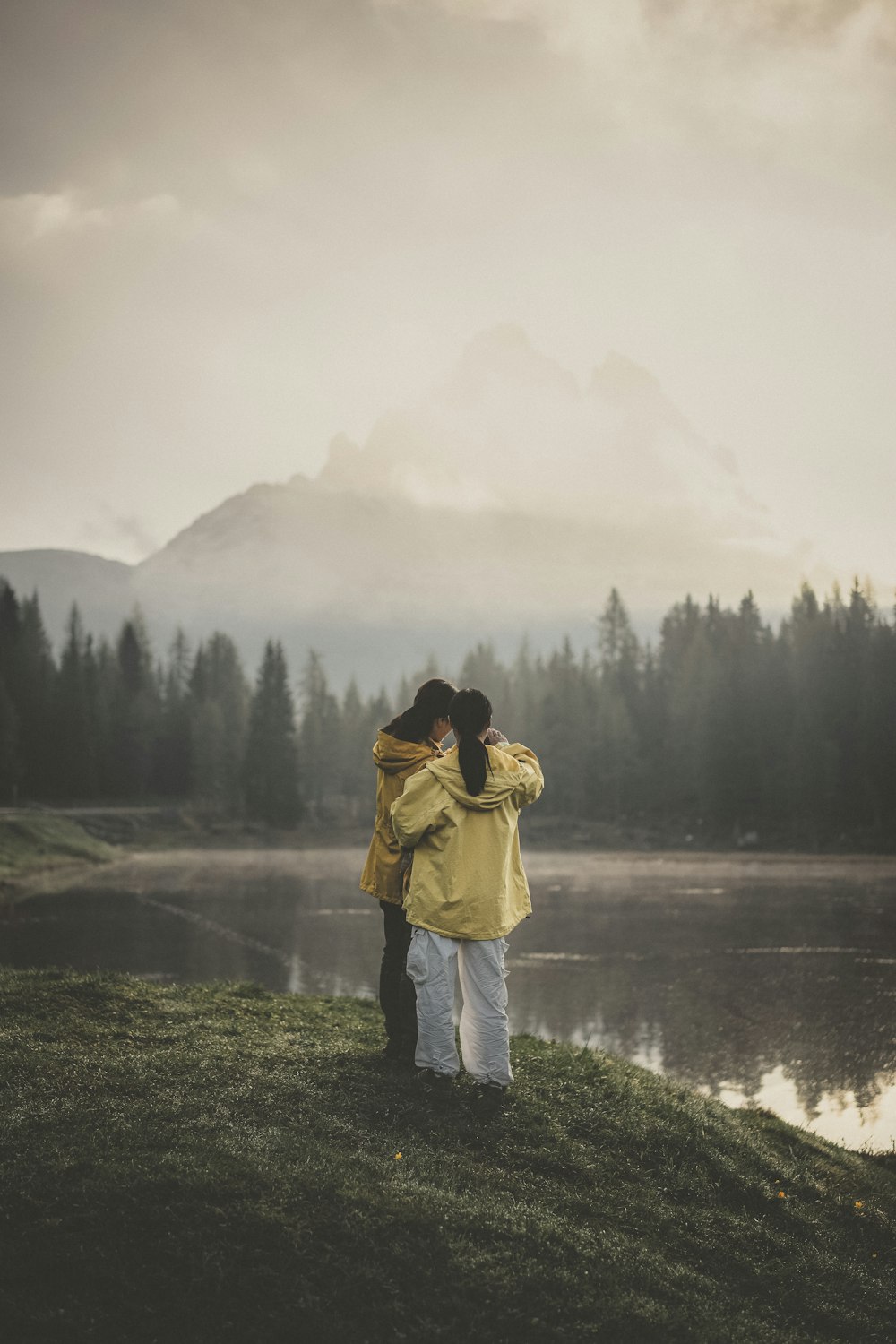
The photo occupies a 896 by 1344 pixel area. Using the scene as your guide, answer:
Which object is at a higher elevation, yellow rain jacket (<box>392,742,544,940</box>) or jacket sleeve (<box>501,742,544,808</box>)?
jacket sleeve (<box>501,742,544,808</box>)

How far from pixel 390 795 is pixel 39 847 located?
4858cm

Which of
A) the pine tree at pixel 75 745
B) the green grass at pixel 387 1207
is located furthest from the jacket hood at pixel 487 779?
the pine tree at pixel 75 745

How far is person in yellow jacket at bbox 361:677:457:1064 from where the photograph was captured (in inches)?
336

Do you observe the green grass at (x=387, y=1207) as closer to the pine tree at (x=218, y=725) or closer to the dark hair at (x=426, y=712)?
the dark hair at (x=426, y=712)

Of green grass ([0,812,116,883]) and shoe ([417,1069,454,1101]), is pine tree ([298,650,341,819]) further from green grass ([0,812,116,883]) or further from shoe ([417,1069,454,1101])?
shoe ([417,1069,454,1101])

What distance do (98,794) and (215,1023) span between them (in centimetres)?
9688

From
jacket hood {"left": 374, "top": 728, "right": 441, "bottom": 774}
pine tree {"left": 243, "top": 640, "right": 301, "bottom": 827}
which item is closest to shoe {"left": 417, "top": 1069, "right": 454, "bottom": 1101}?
jacket hood {"left": 374, "top": 728, "right": 441, "bottom": 774}

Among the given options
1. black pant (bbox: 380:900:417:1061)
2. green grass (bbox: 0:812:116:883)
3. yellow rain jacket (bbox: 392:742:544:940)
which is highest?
yellow rain jacket (bbox: 392:742:544:940)

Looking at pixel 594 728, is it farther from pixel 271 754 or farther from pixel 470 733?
pixel 470 733

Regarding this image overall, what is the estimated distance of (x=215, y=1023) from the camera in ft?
31.9

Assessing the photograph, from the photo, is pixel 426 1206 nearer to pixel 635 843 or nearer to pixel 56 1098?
pixel 56 1098

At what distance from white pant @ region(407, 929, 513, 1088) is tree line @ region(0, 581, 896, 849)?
68612 millimetres

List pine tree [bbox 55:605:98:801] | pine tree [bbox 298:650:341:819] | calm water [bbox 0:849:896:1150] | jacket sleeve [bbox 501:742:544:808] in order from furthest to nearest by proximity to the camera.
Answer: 1. pine tree [bbox 298:650:341:819]
2. pine tree [bbox 55:605:98:801]
3. calm water [bbox 0:849:896:1150]
4. jacket sleeve [bbox 501:742:544:808]

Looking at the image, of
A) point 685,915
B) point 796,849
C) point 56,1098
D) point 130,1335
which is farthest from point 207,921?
point 796,849
